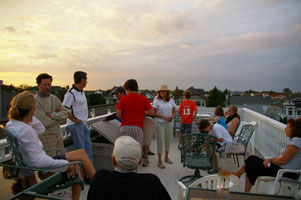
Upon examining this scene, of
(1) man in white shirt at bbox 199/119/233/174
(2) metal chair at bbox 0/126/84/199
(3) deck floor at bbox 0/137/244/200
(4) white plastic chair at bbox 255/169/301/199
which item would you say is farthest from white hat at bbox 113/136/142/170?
(1) man in white shirt at bbox 199/119/233/174

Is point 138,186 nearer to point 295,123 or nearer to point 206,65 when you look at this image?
point 295,123

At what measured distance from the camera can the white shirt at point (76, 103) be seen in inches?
115

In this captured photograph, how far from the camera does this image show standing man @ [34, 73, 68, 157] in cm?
264

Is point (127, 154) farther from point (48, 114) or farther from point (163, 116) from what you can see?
point (163, 116)

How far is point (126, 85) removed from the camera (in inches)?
126

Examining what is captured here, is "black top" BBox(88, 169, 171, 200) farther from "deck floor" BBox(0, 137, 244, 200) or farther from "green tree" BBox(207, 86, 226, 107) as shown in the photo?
"green tree" BBox(207, 86, 226, 107)

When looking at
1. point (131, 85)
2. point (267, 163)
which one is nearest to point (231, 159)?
point (267, 163)

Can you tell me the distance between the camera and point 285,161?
2299mm

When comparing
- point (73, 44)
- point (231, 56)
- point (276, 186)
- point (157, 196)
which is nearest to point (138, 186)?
point (157, 196)

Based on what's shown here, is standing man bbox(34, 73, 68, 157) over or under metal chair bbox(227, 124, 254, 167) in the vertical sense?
over

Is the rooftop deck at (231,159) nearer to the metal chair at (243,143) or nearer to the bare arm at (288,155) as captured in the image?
the metal chair at (243,143)

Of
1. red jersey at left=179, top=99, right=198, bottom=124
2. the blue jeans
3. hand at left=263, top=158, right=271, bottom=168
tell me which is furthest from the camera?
red jersey at left=179, top=99, right=198, bottom=124

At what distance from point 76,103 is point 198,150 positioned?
1978 millimetres

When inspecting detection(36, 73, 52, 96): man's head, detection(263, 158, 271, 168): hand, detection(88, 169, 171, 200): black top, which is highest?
detection(36, 73, 52, 96): man's head
